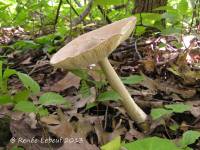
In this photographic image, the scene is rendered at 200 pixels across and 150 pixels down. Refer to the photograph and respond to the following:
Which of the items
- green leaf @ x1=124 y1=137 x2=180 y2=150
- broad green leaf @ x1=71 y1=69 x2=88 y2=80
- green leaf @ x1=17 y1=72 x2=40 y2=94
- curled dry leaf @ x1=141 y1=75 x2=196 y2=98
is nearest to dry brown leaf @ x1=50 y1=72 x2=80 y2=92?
broad green leaf @ x1=71 y1=69 x2=88 y2=80

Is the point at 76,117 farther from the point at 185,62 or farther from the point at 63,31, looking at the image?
the point at 63,31

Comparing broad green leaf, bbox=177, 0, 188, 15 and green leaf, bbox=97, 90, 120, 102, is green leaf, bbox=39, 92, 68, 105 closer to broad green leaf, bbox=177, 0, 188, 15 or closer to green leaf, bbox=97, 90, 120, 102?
green leaf, bbox=97, 90, 120, 102

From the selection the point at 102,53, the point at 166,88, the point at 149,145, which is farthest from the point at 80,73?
the point at 149,145

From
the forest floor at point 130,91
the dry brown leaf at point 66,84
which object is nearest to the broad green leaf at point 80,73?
the forest floor at point 130,91

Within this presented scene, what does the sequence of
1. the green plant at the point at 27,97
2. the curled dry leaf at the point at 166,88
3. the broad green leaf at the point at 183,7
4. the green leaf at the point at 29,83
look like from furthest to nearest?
1. the broad green leaf at the point at 183,7
2. the curled dry leaf at the point at 166,88
3. the green leaf at the point at 29,83
4. the green plant at the point at 27,97

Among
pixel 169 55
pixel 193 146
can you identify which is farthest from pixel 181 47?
pixel 193 146

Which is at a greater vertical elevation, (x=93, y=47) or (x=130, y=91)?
(x=93, y=47)

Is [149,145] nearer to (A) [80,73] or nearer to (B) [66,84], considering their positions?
(A) [80,73]

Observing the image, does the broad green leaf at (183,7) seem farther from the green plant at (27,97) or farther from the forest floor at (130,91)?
the green plant at (27,97)

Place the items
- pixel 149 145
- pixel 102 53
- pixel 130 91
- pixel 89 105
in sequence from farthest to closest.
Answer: pixel 130 91
pixel 89 105
pixel 102 53
pixel 149 145
